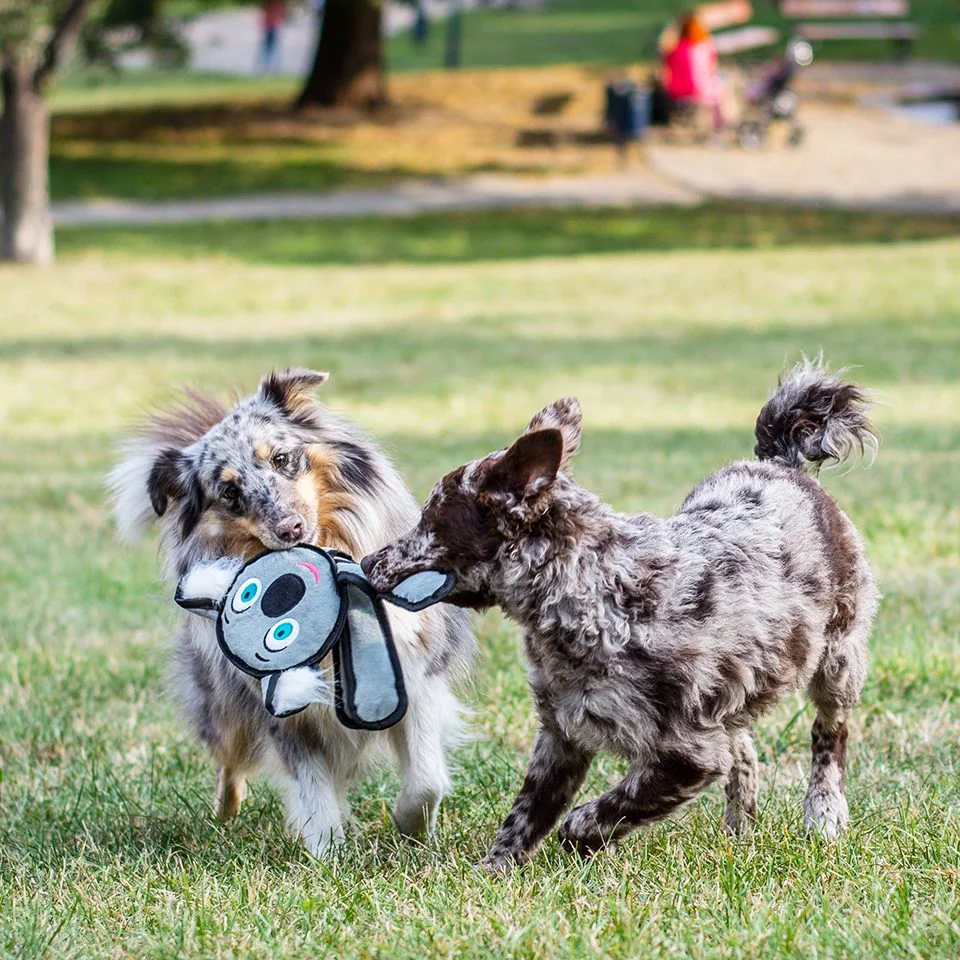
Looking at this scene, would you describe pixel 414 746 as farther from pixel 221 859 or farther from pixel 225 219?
pixel 225 219

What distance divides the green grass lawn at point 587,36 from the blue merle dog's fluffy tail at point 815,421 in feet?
94.4

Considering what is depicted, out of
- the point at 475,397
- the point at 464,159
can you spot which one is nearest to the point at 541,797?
the point at 475,397

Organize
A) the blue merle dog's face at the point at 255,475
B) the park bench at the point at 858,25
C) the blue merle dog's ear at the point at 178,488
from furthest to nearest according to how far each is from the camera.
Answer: the park bench at the point at 858,25 < the blue merle dog's ear at the point at 178,488 < the blue merle dog's face at the point at 255,475

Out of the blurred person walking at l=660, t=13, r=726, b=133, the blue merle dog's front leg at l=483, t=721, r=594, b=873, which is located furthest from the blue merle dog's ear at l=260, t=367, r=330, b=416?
the blurred person walking at l=660, t=13, r=726, b=133

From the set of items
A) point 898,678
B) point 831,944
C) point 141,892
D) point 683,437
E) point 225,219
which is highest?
point 831,944

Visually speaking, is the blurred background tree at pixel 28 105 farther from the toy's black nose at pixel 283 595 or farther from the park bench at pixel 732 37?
the toy's black nose at pixel 283 595

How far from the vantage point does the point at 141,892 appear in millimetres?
3953

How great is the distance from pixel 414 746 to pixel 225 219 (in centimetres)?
2027

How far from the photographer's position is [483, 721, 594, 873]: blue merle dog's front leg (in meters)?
4.03

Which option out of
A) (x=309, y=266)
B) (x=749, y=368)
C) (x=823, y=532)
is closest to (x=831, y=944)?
(x=823, y=532)

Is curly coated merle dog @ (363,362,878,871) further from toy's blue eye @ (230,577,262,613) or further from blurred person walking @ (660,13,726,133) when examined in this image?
blurred person walking @ (660,13,726,133)

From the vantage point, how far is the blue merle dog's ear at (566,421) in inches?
148

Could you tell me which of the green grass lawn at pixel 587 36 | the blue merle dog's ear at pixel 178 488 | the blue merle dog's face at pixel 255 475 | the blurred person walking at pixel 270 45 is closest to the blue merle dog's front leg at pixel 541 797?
the blue merle dog's face at pixel 255 475

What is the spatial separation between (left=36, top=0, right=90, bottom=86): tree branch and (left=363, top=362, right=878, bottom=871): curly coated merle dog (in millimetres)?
15381
